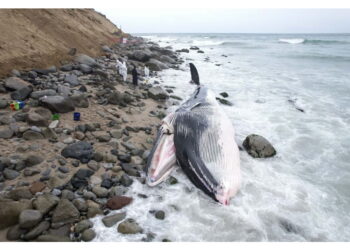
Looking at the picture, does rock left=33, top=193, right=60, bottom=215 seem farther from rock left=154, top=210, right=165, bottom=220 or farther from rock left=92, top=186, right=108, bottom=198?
rock left=154, top=210, right=165, bottom=220

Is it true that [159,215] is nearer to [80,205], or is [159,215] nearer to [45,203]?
[80,205]

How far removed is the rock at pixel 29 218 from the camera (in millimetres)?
3477

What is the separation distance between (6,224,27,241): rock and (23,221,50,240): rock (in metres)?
0.10

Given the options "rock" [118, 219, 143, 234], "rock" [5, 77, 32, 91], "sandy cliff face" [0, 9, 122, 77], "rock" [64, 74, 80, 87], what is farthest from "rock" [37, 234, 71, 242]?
"sandy cliff face" [0, 9, 122, 77]

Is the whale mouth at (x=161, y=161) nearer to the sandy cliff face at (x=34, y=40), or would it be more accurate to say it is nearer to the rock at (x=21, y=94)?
the rock at (x=21, y=94)

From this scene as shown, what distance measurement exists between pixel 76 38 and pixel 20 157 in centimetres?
1153

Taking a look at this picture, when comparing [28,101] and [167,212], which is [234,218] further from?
[28,101]

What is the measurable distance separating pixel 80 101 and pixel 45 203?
374 cm

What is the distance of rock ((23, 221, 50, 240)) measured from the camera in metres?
Answer: 3.42

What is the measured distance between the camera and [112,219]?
3.88 metres

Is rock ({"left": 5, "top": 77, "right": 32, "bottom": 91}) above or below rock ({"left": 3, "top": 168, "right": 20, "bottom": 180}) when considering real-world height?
above

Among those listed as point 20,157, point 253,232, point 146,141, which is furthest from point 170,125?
point 20,157

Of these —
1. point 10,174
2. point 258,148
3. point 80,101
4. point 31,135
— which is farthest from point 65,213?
point 258,148

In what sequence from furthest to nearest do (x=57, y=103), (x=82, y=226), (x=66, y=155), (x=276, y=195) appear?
(x=57, y=103)
(x=66, y=155)
(x=276, y=195)
(x=82, y=226)
